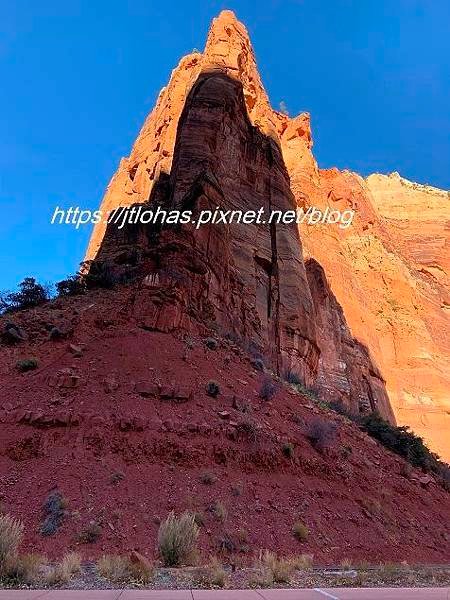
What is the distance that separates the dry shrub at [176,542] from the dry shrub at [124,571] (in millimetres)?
1008

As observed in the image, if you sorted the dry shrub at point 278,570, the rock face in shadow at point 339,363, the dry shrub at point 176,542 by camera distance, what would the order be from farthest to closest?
the rock face in shadow at point 339,363 → the dry shrub at point 176,542 → the dry shrub at point 278,570

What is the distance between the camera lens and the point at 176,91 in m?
47.1

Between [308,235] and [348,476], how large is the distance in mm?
35472

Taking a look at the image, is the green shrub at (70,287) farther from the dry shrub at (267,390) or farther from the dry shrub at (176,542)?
the dry shrub at (176,542)

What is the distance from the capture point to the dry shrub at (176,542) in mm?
9578

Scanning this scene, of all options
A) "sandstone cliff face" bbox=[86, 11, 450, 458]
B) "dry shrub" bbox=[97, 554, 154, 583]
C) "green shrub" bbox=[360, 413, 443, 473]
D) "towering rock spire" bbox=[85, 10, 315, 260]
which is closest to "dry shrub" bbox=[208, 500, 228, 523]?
"dry shrub" bbox=[97, 554, 154, 583]

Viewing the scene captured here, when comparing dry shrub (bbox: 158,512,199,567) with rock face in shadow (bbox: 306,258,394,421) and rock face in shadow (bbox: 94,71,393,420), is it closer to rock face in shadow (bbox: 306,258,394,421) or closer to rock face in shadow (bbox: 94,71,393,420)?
rock face in shadow (bbox: 94,71,393,420)

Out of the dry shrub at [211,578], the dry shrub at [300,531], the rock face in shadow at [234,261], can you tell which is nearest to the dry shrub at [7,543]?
the dry shrub at [211,578]

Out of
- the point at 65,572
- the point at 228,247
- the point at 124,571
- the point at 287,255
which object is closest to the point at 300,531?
the point at 124,571

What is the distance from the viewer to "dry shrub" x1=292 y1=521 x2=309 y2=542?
39.5 feet

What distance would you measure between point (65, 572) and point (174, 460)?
508 centimetres

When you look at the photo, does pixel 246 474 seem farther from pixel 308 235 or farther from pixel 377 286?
pixel 377 286

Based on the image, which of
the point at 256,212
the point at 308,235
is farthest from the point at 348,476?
the point at 308,235

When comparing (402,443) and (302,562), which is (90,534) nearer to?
(302,562)
